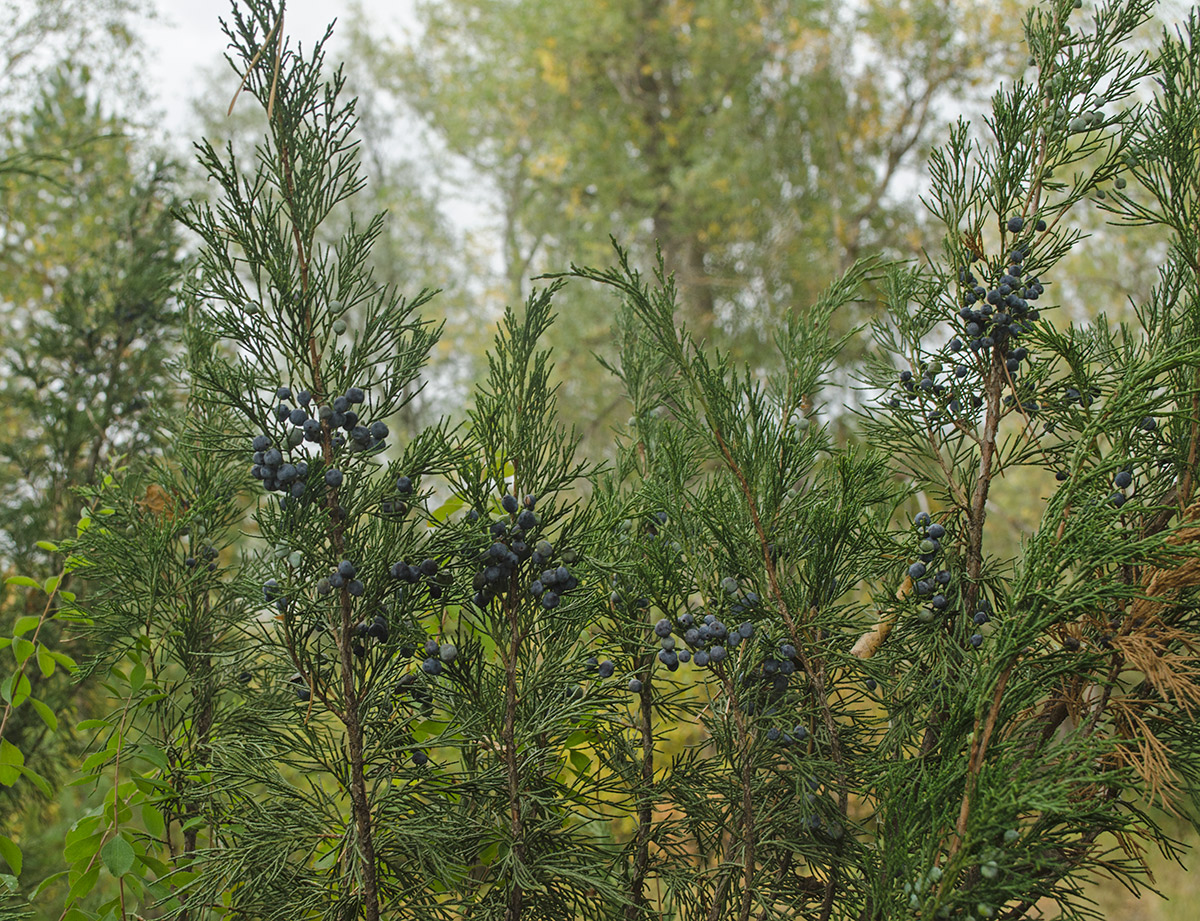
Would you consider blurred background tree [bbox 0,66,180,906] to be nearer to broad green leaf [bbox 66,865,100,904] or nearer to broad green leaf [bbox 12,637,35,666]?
broad green leaf [bbox 12,637,35,666]

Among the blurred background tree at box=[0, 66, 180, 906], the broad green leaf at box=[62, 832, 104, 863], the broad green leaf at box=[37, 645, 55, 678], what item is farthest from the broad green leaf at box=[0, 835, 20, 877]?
the blurred background tree at box=[0, 66, 180, 906]

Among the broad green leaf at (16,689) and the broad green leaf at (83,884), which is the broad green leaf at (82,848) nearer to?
the broad green leaf at (83,884)

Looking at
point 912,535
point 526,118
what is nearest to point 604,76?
point 526,118

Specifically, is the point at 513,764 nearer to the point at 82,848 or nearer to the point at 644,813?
the point at 644,813

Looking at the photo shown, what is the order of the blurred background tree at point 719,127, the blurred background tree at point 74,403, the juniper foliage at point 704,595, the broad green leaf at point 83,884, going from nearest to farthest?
the juniper foliage at point 704,595, the broad green leaf at point 83,884, the blurred background tree at point 74,403, the blurred background tree at point 719,127

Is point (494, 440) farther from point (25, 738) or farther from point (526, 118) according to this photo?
point (526, 118)

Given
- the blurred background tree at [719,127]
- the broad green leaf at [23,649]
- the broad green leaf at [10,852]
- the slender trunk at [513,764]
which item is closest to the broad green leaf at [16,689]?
the broad green leaf at [23,649]

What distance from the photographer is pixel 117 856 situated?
735mm

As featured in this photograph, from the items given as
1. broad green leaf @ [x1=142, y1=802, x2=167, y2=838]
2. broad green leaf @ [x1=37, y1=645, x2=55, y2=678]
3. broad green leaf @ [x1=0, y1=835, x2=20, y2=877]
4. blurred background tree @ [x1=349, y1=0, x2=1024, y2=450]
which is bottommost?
broad green leaf @ [x1=0, y1=835, x2=20, y2=877]

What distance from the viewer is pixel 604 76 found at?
7.84 metres

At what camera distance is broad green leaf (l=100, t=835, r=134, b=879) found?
728 millimetres

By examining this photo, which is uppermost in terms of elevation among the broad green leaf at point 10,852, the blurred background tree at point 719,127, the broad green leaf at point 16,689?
the blurred background tree at point 719,127

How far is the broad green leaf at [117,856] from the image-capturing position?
0.73 meters

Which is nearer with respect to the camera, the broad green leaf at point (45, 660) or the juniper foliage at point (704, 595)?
the juniper foliage at point (704, 595)
